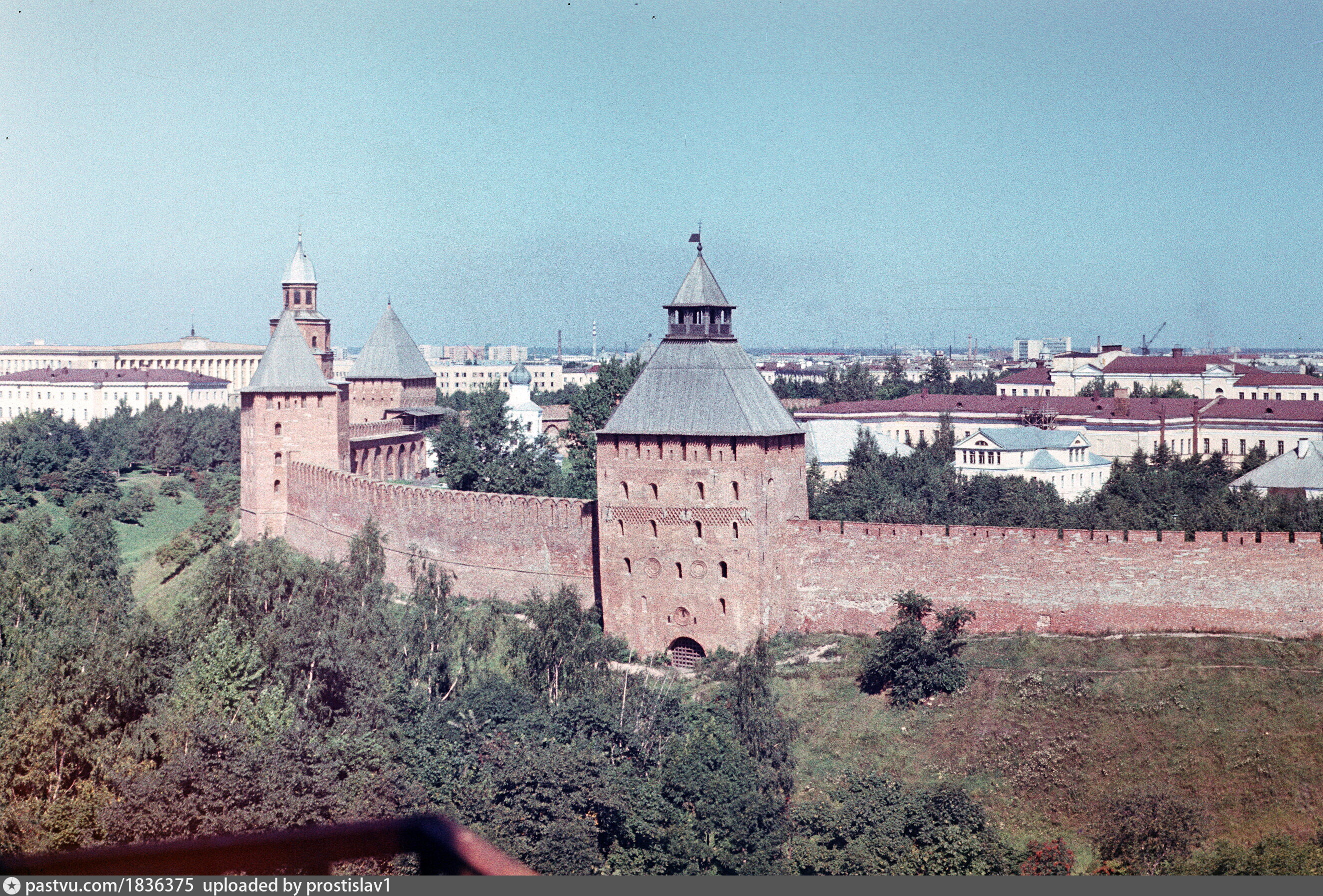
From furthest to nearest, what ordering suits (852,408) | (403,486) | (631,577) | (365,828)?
1. (852,408)
2. (403,486)
3. (631,577)
4. (365,828)

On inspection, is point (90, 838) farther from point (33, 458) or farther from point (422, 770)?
point (33, 458)

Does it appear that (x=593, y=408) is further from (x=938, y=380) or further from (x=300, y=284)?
(x=938, y=380)

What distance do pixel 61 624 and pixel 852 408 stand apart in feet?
160

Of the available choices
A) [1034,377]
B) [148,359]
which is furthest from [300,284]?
[148,359]

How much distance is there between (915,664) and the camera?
84.0ft

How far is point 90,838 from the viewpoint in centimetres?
1808

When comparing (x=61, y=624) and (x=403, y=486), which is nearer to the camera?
(x=61, y=624)

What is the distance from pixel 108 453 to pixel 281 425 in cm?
2973

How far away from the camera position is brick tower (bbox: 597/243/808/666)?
27641 millimetres

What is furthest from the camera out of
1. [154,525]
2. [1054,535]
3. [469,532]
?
[154,525]

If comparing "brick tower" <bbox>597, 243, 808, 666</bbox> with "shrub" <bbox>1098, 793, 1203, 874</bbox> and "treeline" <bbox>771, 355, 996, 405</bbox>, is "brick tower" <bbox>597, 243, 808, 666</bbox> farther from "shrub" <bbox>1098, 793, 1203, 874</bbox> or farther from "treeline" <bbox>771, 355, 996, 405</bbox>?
"treeline" <bbox>771, 355, 996, 405</bbox>

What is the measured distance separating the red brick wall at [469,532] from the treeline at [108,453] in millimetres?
19505

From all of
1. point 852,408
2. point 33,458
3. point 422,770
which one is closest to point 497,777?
point 422,770

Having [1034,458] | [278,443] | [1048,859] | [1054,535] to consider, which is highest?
[278,443]
